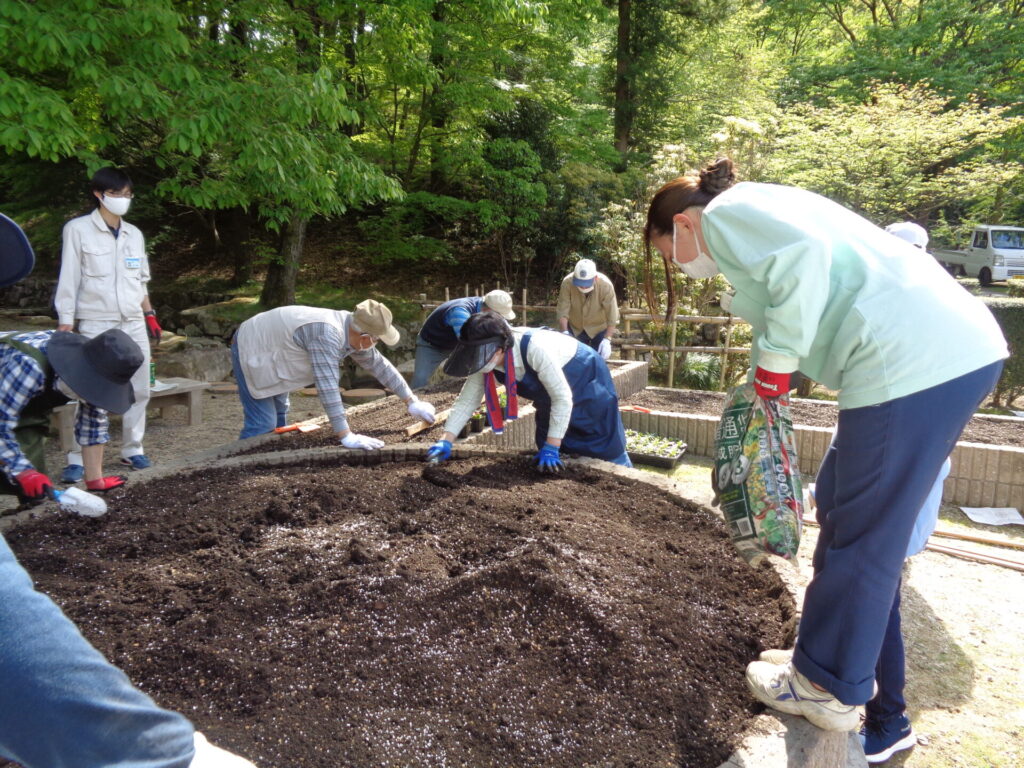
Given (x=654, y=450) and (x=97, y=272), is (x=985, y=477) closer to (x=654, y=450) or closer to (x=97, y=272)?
(x=654, y=450)

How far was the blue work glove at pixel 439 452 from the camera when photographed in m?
3.38

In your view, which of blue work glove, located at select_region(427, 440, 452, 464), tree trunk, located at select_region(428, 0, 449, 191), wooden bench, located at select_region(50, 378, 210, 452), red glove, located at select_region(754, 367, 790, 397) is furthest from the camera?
tree trunk, located at select_region(428, 0, 449, 191)

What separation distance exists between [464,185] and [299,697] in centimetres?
1106

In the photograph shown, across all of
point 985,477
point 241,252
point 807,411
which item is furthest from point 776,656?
point 241,252

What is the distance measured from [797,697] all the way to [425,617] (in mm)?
1053

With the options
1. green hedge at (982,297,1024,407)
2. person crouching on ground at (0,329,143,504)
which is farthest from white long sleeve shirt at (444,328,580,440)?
green hedge at (982,297,1024,407)

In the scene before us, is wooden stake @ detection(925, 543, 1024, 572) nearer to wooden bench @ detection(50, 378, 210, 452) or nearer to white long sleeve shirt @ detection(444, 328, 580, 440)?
white long sleeve shirt @ detection(444, 328, 580, 440)

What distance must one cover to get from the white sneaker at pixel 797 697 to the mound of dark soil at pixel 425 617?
0.08 m

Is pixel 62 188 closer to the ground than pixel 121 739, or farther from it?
farther from it

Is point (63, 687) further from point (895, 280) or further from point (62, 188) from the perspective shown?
point (62, 188)

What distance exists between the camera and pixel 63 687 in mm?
612

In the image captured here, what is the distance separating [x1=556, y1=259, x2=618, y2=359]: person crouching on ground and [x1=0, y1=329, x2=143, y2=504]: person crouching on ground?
384cm

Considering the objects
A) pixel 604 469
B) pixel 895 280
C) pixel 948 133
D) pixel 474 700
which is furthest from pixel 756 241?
pixel 948 133

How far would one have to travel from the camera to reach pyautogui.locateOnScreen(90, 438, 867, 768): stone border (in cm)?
156
